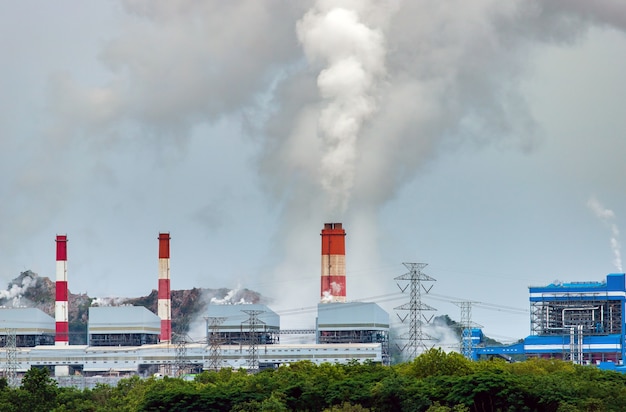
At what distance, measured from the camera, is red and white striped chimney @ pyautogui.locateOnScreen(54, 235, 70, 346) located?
15062 centimetres

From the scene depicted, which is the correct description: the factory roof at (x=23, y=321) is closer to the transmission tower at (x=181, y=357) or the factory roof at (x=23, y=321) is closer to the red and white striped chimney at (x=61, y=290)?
the red and white striped chimney at (x=61, y=290)

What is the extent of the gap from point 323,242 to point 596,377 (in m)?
55.1

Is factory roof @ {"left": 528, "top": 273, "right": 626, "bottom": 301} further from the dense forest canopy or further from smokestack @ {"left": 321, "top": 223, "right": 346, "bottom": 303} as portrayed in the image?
the dense forest canopy

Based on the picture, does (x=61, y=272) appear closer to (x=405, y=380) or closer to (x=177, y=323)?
(x=177, y=323)

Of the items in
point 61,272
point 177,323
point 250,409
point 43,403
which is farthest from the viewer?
point 177,323

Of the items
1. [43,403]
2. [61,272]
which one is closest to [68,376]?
[61,272]

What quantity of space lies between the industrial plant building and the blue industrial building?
43.7 feet

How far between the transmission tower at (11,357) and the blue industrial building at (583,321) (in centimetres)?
4367

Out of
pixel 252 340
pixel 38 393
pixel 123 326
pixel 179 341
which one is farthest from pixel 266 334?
pixel 38 393

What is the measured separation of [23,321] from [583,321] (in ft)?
207

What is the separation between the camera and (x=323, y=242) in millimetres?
141500

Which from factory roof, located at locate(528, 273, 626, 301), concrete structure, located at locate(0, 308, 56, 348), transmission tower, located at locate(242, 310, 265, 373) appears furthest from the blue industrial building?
concrete structure, located at locate(0, 308, 56, 348)

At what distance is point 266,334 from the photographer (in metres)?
154

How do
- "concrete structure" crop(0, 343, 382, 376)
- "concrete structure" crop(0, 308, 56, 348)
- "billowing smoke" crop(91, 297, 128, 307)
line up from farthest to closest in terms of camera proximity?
"billowing smoke" crop(91, 297, 128, 307), "concrete structure" crop(0, 308, 56, 348), "concrete structure" crop(0, 343, 382, 376)
